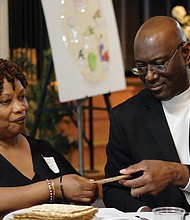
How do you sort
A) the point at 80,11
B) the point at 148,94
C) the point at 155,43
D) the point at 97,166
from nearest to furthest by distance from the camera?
the point at 155,43, the point at 148,94, the point at 80,11, the point at 97,166

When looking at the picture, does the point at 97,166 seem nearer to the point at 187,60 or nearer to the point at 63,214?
the point at 187,60

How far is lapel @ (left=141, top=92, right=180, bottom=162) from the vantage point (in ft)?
8.54

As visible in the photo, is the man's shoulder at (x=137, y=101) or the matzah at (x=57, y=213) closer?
the matzah at (x=57, y=213)

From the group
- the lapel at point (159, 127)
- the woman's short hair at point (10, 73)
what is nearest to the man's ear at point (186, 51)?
the lapel at point (159, 127)

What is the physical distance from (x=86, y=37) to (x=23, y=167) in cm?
205

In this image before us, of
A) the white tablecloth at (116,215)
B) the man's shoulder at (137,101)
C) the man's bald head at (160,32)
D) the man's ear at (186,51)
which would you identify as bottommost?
the white tablecloth at (116,215)

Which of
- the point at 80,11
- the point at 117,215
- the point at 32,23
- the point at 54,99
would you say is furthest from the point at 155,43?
the point at 32,23

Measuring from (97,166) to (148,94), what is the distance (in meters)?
3.96

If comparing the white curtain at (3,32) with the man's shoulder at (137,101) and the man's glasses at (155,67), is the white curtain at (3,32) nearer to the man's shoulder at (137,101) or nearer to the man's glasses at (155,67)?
the man's shoulder at (137,101)

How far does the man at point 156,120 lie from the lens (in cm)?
251

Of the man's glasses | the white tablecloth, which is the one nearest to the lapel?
the man's glasses

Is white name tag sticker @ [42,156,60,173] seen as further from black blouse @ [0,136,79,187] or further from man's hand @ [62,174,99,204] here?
man's hand @ [62,174,99,204]

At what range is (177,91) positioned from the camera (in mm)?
2611

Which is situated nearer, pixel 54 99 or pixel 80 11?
pixel 80 11
